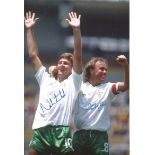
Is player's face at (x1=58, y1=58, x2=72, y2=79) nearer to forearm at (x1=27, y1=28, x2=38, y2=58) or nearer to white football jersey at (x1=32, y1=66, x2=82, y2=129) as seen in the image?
white football jersey at (x1=32, y1=66, x2=82, y2=129)

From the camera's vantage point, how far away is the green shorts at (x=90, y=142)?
415 centimetres

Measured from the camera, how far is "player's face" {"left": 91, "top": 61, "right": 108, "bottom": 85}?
421 cm

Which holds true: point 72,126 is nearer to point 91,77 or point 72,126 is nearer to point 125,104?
point 91,77

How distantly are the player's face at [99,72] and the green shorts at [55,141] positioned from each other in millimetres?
422

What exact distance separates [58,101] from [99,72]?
1.18 feet

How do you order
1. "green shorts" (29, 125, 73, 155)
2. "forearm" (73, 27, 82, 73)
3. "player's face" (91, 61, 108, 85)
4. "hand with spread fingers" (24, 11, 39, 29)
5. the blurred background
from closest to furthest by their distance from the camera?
"forearm" (73, 27, 82, 73) < "green shorts" (29, 125, 73, 155) < "player's face" (91, 61, 108, 85) < "hand with spread fingers" (24, 11, 39, 29) < the blurred background

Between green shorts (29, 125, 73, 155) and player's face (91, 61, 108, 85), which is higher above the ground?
player's face (91, 61, 108, 85)

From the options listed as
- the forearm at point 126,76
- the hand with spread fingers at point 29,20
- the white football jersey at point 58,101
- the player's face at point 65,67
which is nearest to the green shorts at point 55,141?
the white football jersey at point 58,101

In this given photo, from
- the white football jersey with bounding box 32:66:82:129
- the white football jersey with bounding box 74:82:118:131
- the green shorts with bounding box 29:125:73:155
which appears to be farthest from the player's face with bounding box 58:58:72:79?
the green shorts with bounding box 29:125:73:155

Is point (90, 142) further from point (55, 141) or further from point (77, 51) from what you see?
point (77, 51)

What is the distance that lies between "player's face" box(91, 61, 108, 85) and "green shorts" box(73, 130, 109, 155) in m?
0.37
